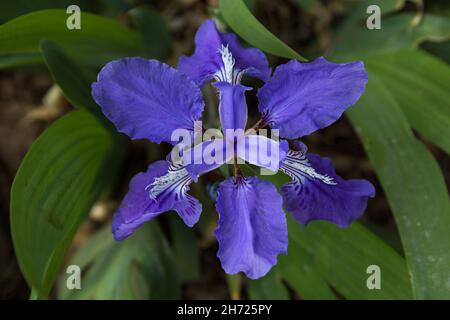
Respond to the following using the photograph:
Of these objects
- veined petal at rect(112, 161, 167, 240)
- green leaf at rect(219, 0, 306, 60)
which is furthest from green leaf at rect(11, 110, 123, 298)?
green leaf at rect(219, 0, 306, 60)

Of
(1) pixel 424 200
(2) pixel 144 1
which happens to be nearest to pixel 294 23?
(2) pixel 144 1

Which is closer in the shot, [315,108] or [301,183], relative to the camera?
[315,108]

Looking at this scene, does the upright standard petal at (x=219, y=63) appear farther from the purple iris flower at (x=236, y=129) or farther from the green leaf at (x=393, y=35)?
the green leaf at (x=393, y=35)

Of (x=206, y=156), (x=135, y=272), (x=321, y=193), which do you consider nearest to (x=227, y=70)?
(x=206, y=156)

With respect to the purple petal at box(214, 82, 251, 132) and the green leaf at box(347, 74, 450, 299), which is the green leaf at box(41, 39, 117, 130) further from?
the green leaf at box(347, 74, 450, 299)

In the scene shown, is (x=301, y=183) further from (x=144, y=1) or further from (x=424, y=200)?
(x=144, y=1)

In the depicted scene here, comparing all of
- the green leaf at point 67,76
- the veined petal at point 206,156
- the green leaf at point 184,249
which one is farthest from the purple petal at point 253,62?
the green leaf at point 184,249

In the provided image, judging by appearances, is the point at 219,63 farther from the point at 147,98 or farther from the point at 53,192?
the point at 53,192
